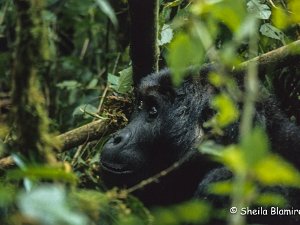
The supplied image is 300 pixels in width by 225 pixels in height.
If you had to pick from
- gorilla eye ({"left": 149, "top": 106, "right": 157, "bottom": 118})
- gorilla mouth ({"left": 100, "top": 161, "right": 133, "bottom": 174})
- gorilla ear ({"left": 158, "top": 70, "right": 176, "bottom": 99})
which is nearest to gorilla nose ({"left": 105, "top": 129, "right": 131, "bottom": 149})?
gorilla mouth ({"left": 100, "top": 161, "right": 133, "bottom": 174})

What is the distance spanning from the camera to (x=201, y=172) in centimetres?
361

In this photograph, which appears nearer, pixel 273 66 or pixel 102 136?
pixel 273 66

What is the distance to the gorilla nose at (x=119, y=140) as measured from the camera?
3660mm

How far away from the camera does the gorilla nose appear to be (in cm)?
366

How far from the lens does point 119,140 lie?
3705 mm

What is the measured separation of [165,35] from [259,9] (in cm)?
62

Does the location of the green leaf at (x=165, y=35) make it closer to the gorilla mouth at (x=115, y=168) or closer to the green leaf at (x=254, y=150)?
the gorilla mouth at (x=115, y=168)

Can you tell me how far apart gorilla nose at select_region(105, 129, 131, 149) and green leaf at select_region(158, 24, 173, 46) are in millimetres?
598

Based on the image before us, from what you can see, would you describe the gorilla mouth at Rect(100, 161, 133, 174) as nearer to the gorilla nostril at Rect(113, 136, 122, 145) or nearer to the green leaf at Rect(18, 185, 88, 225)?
the gorilla nostril at Rect(113, 136, 122, 145)

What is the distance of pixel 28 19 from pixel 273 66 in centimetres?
201

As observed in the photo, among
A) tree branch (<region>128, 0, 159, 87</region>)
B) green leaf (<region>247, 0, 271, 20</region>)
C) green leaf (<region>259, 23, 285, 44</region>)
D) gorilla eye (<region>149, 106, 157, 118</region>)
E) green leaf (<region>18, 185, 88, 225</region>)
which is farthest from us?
green leaf (<region>259, 23, 285, 44</region>)

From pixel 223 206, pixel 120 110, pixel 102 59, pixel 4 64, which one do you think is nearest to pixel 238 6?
pixel 223 206

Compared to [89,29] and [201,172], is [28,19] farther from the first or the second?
[89,29]

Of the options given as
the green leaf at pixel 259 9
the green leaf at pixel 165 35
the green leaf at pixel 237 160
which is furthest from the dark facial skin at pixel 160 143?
the green leaf at pixel 237 160
